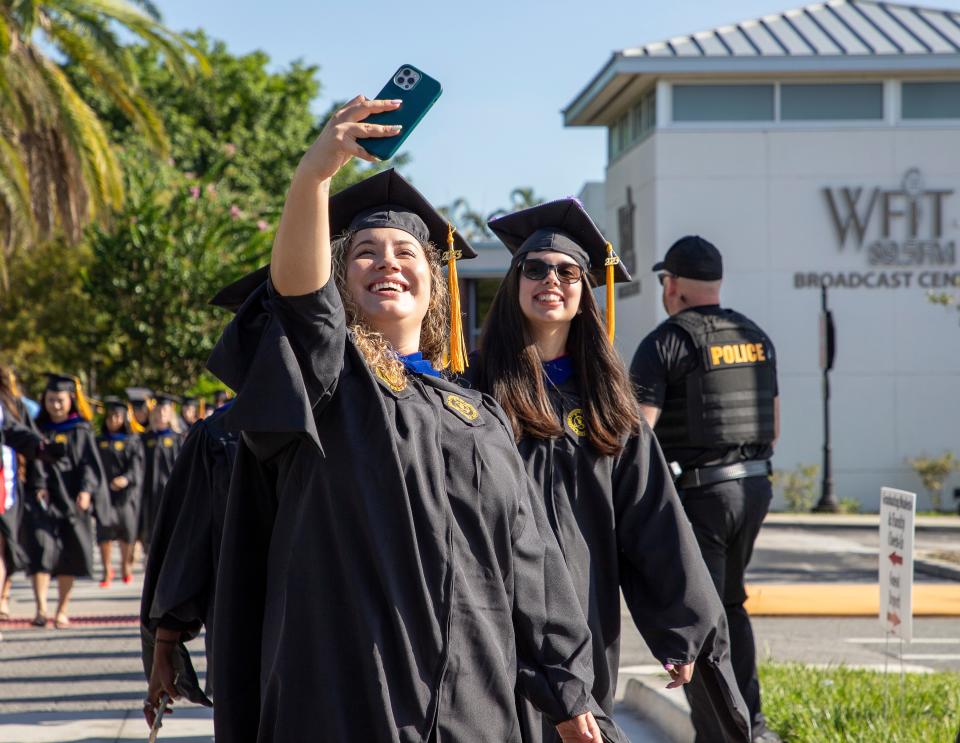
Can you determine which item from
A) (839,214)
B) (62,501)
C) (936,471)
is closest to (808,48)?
(839,214)

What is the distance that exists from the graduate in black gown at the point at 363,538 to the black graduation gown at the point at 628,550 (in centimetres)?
81

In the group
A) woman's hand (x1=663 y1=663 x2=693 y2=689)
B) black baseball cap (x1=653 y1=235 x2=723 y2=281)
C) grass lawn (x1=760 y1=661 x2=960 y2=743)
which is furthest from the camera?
black baseball cap (x1=653 y1=235 x2=723 y2=281)

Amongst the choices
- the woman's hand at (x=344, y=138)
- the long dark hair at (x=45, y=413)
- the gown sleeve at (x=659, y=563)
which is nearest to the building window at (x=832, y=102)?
the long dark hair at (x=45, y=413)

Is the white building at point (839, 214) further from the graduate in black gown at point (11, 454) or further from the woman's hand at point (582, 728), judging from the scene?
the woman's hand at point (582, 728)

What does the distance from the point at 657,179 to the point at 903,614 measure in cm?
2150

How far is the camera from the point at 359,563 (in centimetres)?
286

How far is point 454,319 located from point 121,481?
36.4 ft

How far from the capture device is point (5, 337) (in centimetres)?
2986

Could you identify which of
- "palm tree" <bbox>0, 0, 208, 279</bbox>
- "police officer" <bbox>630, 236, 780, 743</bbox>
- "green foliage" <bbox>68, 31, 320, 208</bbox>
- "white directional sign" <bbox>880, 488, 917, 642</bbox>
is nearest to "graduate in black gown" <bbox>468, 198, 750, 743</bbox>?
"police officer" <bbox>630, 236, 780, 743</bbox>

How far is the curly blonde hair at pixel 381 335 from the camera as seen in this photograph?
309cm

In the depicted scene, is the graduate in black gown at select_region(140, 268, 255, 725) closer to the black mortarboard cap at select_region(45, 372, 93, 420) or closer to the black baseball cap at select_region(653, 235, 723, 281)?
the black baseball cap at select_region(653, 235, 723, 281)

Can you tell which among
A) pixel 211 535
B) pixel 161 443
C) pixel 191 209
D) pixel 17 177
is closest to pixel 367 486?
pixel 211 535

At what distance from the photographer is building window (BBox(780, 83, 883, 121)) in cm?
2695

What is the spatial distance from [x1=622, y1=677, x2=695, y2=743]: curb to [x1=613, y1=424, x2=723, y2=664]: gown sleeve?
2255mm
